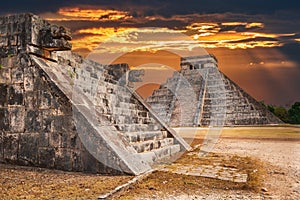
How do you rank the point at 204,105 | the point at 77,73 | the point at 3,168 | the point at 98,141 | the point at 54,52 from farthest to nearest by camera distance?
the point at 204,105, the point at 77,73, the point at 54,52, the point at 3,168, the point at 98,141

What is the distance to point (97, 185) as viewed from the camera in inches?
191

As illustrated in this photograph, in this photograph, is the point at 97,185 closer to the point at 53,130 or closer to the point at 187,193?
the point at 187,193

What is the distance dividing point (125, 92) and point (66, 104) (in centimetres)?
398

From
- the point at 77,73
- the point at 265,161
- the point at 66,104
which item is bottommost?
the point at 265,161

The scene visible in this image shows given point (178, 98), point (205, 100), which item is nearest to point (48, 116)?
point (205, 100)

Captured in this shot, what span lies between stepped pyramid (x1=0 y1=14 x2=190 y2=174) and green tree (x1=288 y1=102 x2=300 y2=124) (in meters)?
33.3

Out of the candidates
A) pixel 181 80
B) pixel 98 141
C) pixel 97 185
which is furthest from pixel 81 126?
pixel 181 80

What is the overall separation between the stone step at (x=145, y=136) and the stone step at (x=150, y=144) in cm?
14

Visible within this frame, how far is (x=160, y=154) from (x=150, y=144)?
0.36m

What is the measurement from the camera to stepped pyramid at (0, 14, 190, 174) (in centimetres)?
574

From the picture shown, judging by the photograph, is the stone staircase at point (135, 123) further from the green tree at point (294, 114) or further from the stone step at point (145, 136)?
the green tree at point (294, 114)

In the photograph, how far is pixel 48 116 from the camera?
241 inches

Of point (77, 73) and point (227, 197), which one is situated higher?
point (77, 73)

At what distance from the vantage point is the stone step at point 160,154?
275 inches
